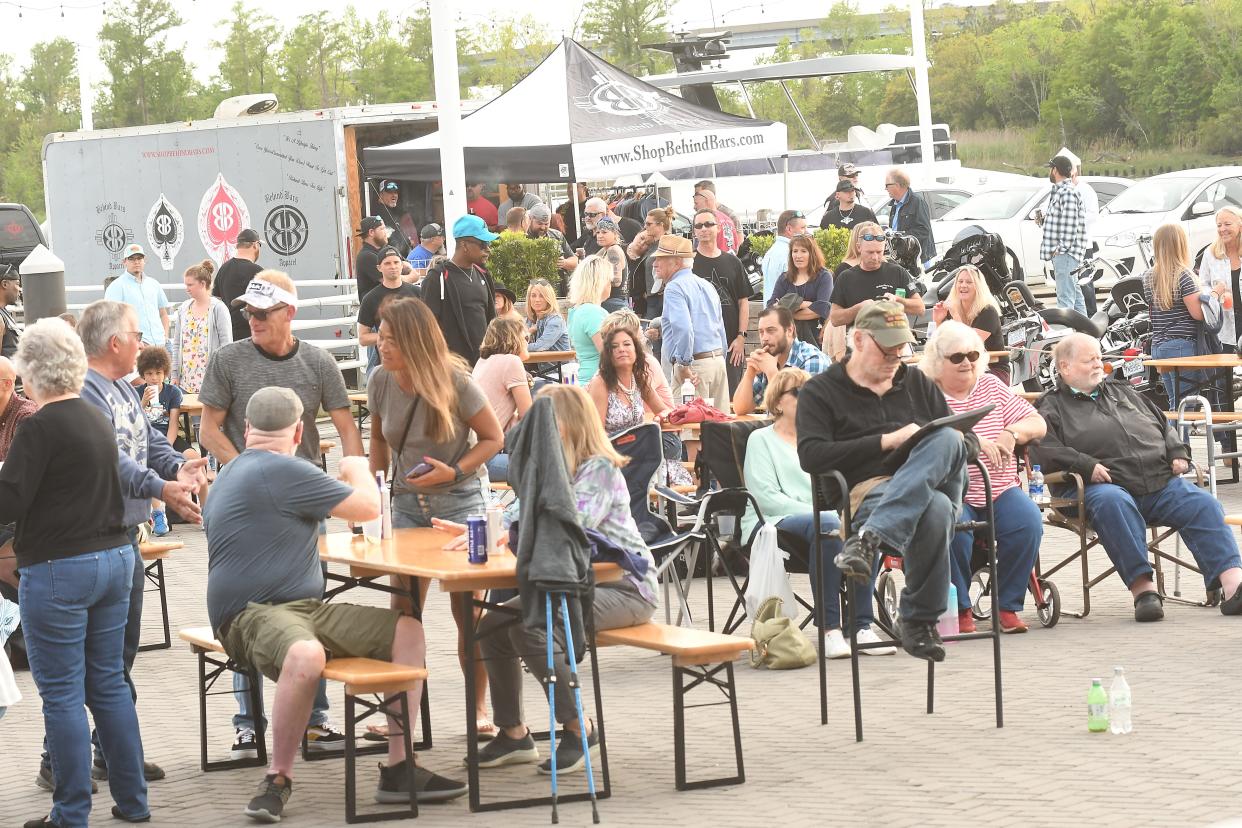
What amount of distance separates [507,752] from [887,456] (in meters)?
1.83

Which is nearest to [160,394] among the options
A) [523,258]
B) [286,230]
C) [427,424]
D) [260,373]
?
[523,258]

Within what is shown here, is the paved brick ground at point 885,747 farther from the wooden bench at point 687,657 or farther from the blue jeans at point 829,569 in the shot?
the blue jeans at point 829,569

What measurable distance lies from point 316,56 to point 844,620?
56.3m

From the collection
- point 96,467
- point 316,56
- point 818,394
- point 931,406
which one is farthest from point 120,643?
point 316,56

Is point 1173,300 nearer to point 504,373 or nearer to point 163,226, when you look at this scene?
point 504,373

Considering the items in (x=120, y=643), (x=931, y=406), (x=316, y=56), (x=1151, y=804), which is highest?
(x=316, y=56)

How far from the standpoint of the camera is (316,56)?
61844 mm

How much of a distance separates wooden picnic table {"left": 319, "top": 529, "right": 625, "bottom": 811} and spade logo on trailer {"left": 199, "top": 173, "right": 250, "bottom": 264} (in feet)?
52.3

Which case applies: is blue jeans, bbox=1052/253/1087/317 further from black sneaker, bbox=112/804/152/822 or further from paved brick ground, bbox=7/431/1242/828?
black sneaker, bbox=112/804/152/822

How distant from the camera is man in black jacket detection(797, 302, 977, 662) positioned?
666cm

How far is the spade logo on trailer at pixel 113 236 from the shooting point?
23609mm

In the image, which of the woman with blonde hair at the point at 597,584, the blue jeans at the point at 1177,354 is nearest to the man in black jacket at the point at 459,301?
the blue jeans at the point at 1177,354

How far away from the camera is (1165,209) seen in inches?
971

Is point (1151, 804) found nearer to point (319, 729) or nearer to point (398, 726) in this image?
point (398, 726)
